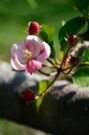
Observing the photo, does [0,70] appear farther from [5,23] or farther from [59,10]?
[59,10]

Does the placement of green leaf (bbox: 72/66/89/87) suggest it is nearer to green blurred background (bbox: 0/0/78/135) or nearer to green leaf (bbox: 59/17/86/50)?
green leaf (bbox: 59/17/86/50)

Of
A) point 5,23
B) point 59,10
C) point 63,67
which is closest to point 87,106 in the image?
point 63,67

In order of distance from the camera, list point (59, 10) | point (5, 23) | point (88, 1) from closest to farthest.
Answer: point (88, 1)
point (5, 23)
point (59, 10)

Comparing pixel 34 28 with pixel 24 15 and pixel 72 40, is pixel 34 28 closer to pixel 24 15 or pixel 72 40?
pixel 72 40

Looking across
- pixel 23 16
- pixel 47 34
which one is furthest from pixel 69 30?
pixel 23 16

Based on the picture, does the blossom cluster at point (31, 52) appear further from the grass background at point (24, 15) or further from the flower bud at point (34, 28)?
the grass background at point (24, 15)

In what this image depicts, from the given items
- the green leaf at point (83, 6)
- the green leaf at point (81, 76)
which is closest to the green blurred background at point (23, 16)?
the green leaf at point (83, 6)
